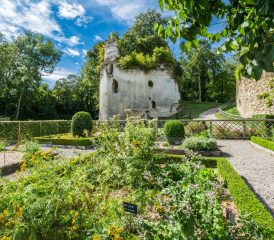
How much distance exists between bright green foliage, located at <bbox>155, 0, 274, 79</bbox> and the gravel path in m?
3.60

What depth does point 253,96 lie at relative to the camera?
1802 cm

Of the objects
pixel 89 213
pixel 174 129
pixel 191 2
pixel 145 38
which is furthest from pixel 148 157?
pixel 145 38

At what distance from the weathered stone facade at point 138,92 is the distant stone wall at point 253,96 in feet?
21.8

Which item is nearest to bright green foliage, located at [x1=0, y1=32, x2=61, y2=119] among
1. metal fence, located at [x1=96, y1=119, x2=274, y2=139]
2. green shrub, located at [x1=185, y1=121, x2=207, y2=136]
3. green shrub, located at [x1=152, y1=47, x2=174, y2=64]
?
green shrub, located at [x1=152, y1=47, x2=174, y2=64]

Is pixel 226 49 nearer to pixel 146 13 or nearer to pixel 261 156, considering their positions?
pixel 261 156

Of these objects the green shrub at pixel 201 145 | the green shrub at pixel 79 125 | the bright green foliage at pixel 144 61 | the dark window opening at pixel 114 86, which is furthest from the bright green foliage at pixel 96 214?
the bright green foliage at pixel 144 61

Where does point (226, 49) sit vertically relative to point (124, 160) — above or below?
above

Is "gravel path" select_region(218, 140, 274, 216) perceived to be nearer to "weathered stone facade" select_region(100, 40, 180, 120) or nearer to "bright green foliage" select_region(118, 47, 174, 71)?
"weathered stone facade" select_region(100, 40, 180, 120)

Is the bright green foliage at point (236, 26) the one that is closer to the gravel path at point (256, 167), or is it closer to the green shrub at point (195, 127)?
the gravel path at point (256, 167)

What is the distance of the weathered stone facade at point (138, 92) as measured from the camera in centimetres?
2464

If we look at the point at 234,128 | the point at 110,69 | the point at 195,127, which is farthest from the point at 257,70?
the point at 110,69

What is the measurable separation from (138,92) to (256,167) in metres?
18.1

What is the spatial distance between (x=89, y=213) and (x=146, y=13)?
104 ft

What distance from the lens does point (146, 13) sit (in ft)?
103
